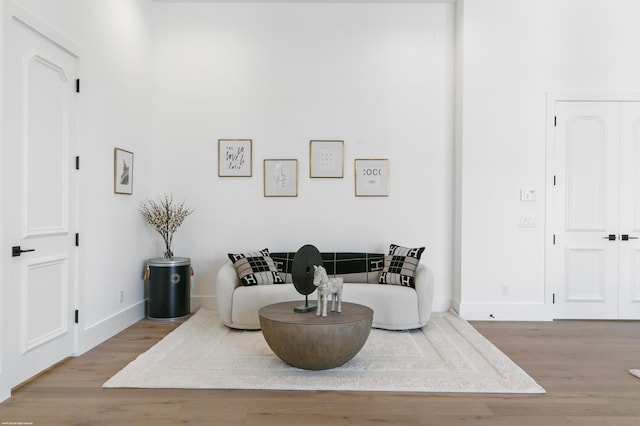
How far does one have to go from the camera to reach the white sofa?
433 cm

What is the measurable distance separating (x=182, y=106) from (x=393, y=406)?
4162mm

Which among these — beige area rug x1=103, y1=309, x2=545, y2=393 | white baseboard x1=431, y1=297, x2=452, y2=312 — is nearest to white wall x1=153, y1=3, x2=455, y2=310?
white baseboard x1=431, y1=297, x2=452, y2=312

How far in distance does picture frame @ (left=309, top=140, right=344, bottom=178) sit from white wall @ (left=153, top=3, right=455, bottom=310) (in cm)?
7

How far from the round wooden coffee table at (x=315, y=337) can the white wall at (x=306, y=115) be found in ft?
6.90

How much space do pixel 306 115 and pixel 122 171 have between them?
215 cm

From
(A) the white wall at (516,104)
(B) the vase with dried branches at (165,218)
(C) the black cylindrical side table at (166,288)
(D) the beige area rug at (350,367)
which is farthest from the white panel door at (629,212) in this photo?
(B) the vase with dried branches at (165,218)

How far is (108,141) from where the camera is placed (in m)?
4.20

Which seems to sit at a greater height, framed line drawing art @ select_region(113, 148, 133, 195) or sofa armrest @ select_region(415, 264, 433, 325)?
framed line drawing art @ select_region(113, 148, 133, 195)

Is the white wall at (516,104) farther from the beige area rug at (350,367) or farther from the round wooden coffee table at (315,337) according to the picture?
the round wooden coffee table at (315,337)

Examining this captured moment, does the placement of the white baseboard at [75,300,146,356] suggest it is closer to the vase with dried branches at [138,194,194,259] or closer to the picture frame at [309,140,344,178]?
A: the vase with dried branches at [138,194,194,259]

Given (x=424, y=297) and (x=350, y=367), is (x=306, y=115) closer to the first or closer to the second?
(x=424, y=297)

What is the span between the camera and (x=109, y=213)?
421cm

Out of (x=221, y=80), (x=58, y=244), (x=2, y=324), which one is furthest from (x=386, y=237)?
(x=2, y=324)

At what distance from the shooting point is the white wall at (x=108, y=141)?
3.72 m
